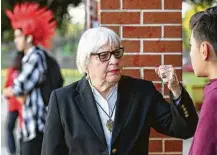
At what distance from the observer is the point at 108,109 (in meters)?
2.89

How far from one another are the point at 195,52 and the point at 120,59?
590mm

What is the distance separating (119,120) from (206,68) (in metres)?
0.70

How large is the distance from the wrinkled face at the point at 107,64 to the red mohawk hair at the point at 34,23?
353 centimetres

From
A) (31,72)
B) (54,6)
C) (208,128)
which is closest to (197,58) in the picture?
(208,128)

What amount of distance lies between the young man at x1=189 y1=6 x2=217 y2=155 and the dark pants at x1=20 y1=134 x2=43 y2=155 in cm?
339

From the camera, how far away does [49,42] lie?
6.48 m

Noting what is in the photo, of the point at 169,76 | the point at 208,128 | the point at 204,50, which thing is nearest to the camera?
the point at 208,128

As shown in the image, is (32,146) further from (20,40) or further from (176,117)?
(176,117)

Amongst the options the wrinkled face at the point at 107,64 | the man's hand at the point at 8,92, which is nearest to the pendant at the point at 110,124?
the wrinkled face at the point at 107,64

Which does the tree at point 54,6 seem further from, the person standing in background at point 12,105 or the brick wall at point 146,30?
the brick wall at point 146,30

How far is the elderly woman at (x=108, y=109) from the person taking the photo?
9.20 feet

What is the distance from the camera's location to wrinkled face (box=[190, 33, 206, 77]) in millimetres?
2283

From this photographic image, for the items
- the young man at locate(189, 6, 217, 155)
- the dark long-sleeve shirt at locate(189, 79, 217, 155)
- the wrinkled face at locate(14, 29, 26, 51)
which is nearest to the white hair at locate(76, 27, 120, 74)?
the young man at locate(189, 6, 217, 155)

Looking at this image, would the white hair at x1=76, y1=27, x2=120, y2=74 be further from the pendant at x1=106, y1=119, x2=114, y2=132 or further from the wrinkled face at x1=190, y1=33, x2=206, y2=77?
the wrinkled face at x1=190, y1=33, x2=206, y2=77
